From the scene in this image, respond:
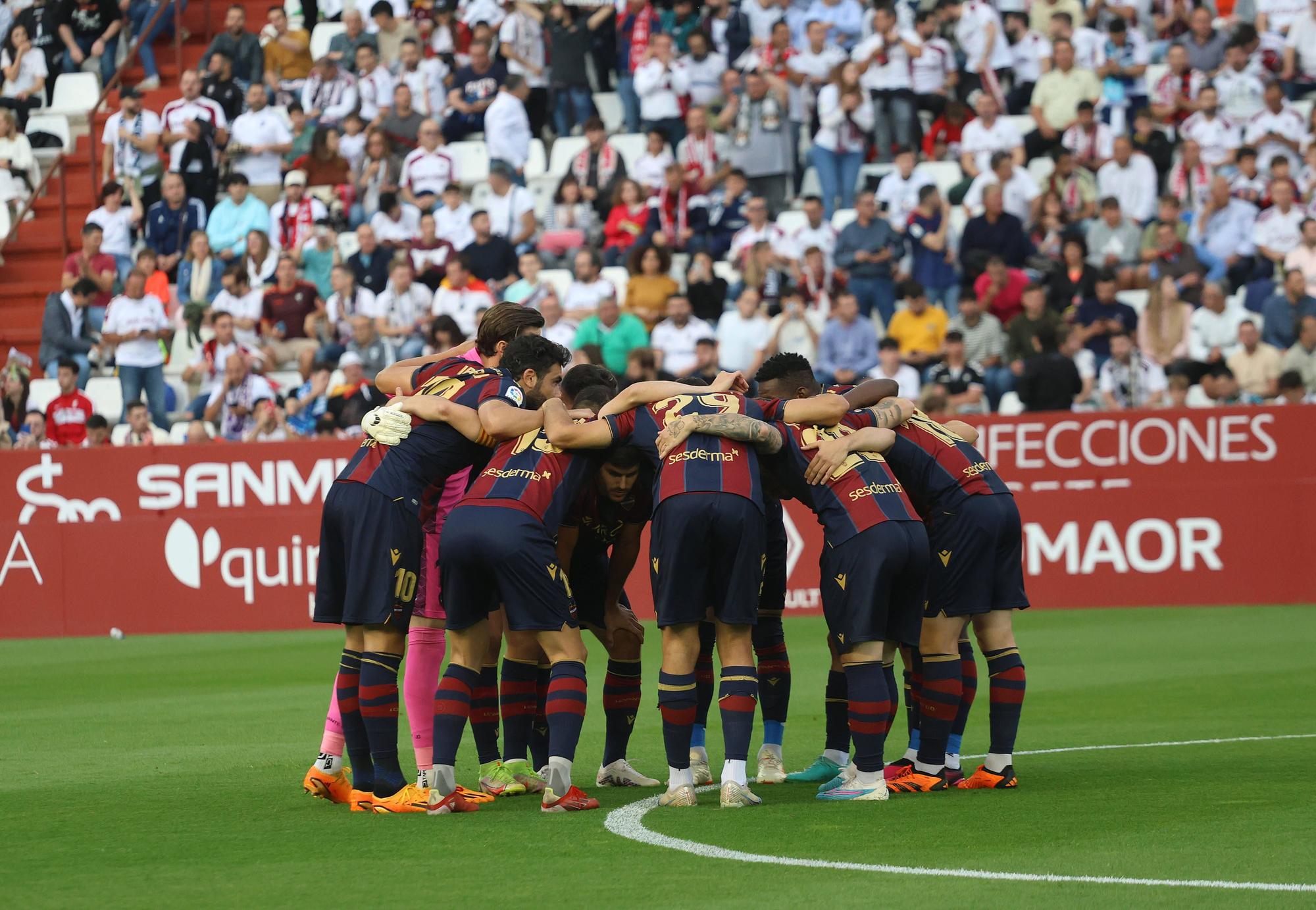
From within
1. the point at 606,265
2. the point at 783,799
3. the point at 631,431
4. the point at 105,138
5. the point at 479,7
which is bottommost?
the point at 783,799

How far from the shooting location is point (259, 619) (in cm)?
1962

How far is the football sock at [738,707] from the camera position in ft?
27.6

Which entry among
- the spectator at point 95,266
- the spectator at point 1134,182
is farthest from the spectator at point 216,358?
the spectator at point 1134,182

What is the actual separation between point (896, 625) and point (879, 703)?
0.52 meters

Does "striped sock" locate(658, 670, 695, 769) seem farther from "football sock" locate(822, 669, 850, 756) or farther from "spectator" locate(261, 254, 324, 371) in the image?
"spectator" locate(261, 254, 324, 371)

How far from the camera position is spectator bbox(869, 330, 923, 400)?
65.8 ft

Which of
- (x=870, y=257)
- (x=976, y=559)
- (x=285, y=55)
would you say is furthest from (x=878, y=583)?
(x=285, y=55)

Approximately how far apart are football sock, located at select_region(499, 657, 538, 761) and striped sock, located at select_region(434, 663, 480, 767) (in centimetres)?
59

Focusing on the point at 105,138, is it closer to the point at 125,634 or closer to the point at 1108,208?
the point at 125,634

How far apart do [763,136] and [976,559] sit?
14.9 metres

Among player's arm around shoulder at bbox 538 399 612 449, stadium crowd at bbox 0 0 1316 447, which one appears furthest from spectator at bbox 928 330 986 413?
player's arm around shoulder at bbox 538 399 612 449

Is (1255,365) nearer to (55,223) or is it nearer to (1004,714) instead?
(1004,714)

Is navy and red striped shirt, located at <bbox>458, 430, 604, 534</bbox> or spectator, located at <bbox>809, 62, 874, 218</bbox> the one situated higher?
spectator, located at <bbox>809, 62, 874, 218</bbox>

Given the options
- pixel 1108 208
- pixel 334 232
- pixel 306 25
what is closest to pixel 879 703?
pixel 1108 208
